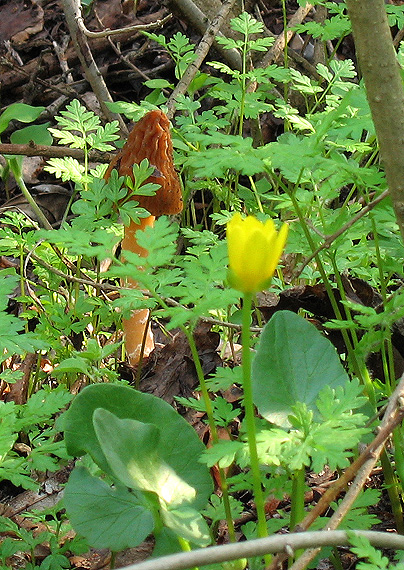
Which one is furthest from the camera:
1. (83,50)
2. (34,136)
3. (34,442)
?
(83,50)

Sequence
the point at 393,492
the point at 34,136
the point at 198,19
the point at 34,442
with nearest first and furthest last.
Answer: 1. the point at 393,492
2. the point at 34,442
3. the point at 34,136
4. the point at 198,19

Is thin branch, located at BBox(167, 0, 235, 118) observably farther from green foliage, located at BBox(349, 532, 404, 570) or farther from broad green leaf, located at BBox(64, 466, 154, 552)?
green foliage, located at BBox(349, 532, 404, 570)

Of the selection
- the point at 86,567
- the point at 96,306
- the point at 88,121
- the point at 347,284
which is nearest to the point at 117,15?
the point at 88,121

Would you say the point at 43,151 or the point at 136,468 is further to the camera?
the point at 43,151

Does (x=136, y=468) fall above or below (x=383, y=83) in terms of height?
below

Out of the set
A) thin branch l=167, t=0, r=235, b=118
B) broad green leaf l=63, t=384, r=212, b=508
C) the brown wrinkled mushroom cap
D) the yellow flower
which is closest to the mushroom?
the brown wrinkled mushroom cap

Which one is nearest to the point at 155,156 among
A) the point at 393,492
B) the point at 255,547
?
the point at 393,492

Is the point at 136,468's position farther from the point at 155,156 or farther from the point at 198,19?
the point at 198,19
